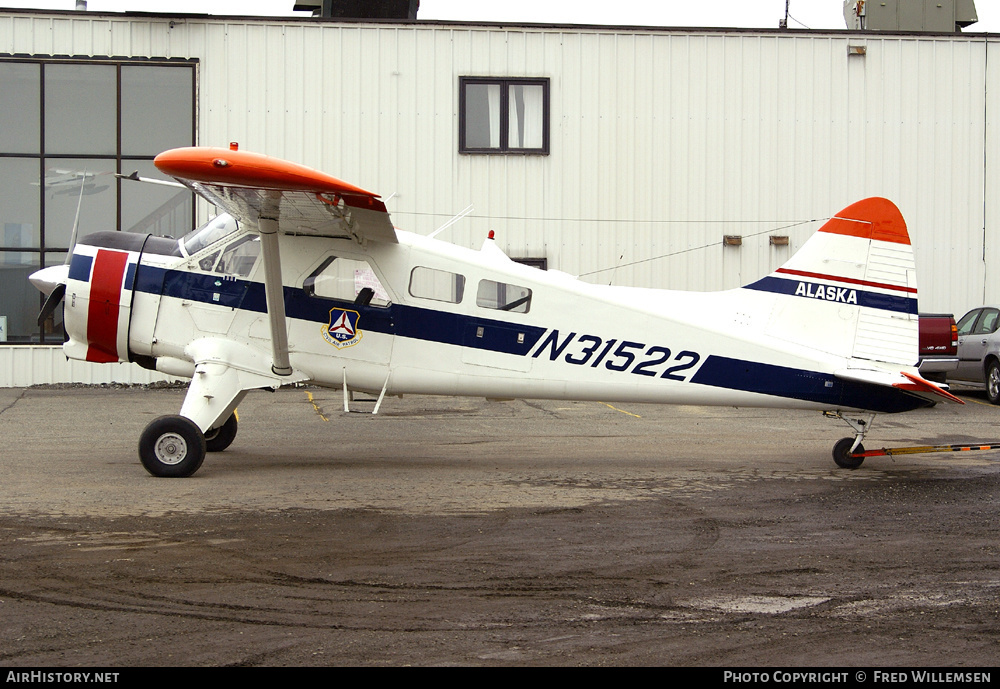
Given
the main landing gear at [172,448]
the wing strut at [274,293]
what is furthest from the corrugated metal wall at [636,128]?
the main landing gear at [172,448]

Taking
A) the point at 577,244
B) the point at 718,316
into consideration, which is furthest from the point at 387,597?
the point at 577,244

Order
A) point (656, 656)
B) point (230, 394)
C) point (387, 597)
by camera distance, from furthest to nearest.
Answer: point (230, 394) < point (387, 597) < point (656, 656)

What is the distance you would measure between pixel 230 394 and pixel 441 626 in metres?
4.98

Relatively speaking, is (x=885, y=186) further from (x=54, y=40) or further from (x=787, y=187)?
(x=54, y=40)

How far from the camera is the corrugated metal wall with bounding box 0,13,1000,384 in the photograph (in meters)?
18.1

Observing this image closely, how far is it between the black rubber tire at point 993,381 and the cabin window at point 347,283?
38.5 ft

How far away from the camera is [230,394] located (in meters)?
9.12

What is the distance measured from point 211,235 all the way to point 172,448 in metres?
2.11

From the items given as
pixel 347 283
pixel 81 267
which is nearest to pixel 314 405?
pixel 347 283

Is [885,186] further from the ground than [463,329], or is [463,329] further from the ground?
[885,186]

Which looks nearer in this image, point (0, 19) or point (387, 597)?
point (387, 597)

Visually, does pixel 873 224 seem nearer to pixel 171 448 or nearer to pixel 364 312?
pixel 364 312

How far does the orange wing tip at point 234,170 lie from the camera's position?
23.1 feet

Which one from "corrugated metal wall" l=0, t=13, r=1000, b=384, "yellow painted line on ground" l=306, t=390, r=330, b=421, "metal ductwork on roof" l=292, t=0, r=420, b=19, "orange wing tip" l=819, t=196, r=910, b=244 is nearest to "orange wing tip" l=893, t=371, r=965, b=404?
"orange wing tip" l=819, t=196, r=910, b=244
